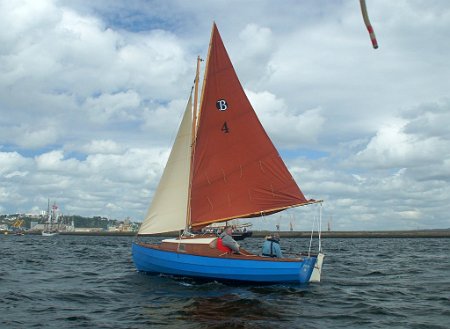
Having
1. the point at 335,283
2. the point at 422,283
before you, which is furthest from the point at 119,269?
the point at 422,283

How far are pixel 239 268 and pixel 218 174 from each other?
5.30 meters

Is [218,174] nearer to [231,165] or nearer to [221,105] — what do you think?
[231,165]

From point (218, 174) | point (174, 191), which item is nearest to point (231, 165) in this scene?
point (218, 174)

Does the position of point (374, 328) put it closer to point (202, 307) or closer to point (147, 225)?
point (202, 307)

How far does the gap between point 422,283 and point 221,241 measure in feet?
34.7

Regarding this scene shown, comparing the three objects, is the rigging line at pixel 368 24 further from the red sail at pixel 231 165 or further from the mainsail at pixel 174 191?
the mainsail at pixel 174 191

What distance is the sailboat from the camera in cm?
2431

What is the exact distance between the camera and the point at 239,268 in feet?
70.5

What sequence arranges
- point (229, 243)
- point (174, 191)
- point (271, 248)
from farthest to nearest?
point (174, 191)
point (271, 248)
point (229, 243)

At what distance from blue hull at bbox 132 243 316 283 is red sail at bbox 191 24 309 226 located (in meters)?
2.60

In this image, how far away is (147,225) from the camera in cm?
2634

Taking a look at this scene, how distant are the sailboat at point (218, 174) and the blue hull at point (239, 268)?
0.23 meters

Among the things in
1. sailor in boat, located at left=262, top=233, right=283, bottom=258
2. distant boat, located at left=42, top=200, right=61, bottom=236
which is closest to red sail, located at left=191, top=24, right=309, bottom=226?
sailor in boat, located at left=262, top=233, right=283, bottom=258

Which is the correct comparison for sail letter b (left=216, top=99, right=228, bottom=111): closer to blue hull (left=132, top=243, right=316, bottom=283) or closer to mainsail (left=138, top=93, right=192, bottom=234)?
mainsail (left=138, top=93, right=192, bottom=234)
